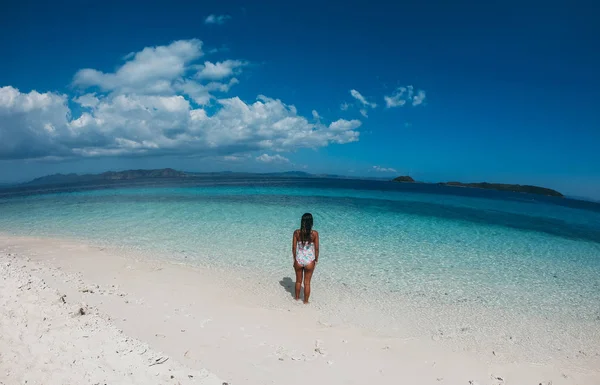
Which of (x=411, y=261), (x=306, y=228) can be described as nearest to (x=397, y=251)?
(x=411, y=261)

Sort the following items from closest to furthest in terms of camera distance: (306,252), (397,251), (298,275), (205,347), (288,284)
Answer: (205,347)
(306,252)
(298,275)
(288,284)
(397,251)

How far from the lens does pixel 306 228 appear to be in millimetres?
6340

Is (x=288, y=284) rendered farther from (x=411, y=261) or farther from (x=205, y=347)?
(x=411, y=261)

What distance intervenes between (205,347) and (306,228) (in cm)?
284

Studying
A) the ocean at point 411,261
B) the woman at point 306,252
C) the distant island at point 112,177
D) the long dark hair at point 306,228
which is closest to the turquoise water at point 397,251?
the ocean at point 411,261

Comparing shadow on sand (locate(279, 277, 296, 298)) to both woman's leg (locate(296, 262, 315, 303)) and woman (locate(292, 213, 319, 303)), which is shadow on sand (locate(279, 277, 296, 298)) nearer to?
woman's leg (locate(296, 262, 315, 303))

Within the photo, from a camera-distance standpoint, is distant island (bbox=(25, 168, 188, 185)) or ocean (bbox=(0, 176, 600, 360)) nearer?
ocean (bbox=(0, 176, 600, 360))

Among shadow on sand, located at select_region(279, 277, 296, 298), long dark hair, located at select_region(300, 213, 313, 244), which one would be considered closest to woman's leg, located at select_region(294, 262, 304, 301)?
shadow on sand, located at select_region(279, 277, 296, 298)

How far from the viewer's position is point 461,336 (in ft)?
18.3

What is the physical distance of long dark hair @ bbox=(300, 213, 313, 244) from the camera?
6.27 m

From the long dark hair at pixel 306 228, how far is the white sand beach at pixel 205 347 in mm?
1465

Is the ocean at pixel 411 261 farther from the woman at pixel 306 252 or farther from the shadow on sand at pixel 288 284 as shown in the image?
the woman at pixel 306 252

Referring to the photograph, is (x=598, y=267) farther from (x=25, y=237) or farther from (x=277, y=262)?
(x=25, y=237)

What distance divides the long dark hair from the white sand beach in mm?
1465
